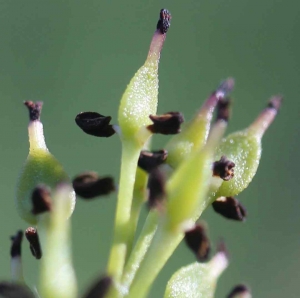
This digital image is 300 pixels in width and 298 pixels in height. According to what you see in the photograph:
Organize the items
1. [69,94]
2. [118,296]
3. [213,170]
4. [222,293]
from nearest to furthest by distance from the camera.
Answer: [118,296] < [213,170] < [222,293] < [69,94]

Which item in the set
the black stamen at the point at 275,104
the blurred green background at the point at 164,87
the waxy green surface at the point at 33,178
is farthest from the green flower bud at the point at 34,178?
the blurred green background at the point at 164,87

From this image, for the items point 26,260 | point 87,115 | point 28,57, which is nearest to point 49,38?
point 28,57

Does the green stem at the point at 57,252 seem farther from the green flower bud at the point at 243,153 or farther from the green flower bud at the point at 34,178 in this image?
the green flower bud at the point at 243,153

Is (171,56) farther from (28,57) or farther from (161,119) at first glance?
(161,119)

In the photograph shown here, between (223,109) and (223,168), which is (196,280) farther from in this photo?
(223,109)

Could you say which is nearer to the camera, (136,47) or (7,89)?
(7,89)

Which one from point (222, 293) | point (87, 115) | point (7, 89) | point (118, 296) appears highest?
point (87, 115)

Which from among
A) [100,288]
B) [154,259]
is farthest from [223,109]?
[100,288]
